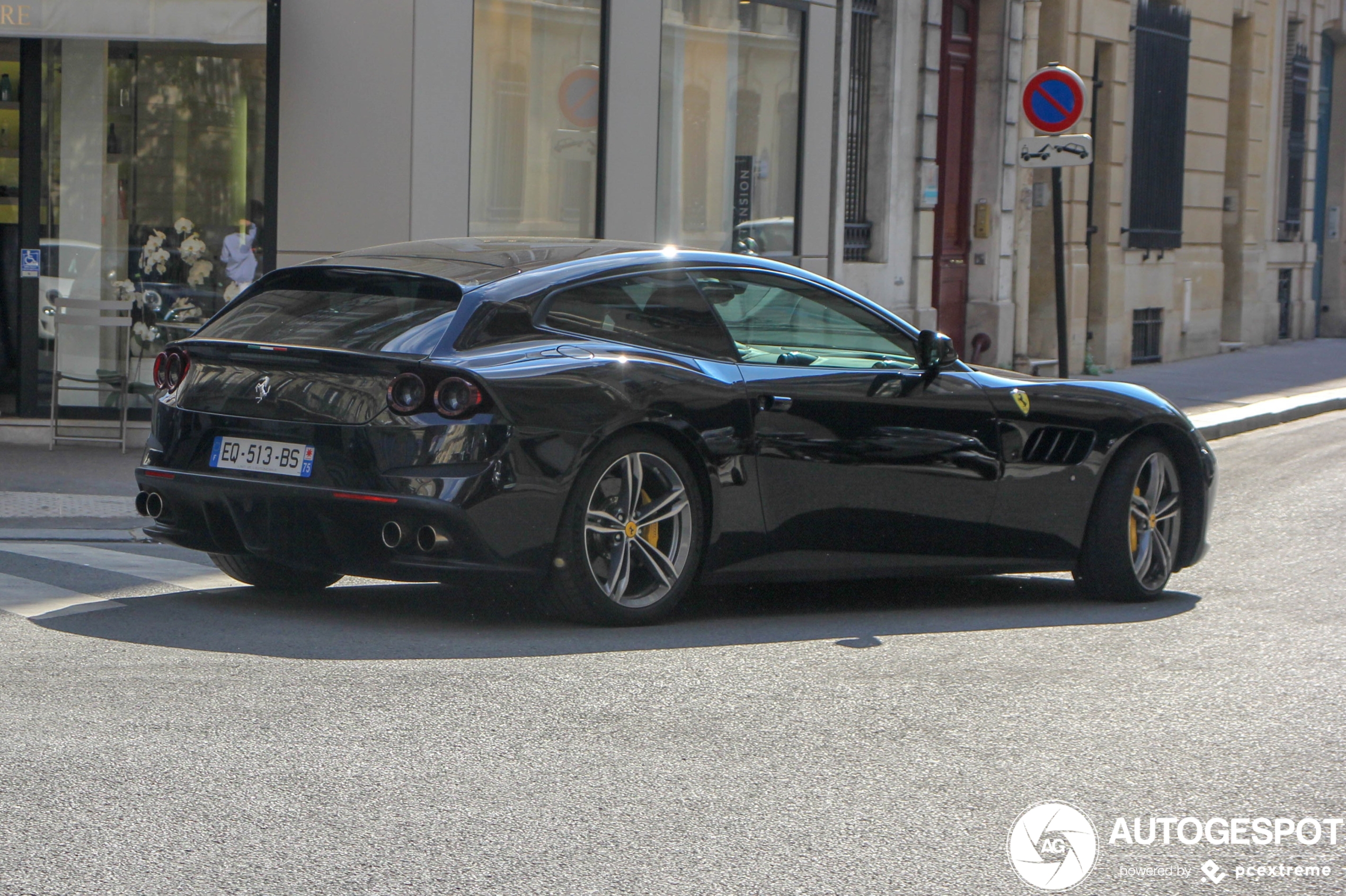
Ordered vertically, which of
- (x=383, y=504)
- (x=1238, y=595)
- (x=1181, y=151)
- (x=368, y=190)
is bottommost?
(x=1238, y=595)

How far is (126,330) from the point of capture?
12281 millimetres

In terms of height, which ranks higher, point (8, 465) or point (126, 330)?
point (126, 330)

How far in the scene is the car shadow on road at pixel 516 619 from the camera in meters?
5.81

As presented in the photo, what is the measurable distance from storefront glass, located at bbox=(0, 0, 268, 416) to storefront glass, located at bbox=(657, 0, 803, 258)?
12.7 feet

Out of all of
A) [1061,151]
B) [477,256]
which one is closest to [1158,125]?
[1061,151]

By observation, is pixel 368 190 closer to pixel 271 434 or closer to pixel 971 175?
pixel 271 434

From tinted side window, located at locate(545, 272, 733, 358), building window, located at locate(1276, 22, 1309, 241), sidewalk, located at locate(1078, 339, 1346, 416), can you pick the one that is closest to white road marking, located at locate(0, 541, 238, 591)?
tinted side window, located at locate(545, 272, 733, 358)

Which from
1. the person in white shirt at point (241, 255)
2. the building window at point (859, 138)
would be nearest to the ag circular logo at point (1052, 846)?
the person in white shirt at point (241, 255)

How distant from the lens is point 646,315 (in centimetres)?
650

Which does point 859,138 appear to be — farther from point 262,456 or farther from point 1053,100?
point 262,456

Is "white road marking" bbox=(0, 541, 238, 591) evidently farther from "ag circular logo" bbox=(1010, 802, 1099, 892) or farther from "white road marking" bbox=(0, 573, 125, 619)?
"ag circular logo" bbox=(1010, 802, 1099, 892)

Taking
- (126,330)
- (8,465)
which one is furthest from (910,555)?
(126,330)

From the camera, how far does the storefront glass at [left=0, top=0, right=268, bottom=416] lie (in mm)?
12117

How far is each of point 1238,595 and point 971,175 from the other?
512 inches
